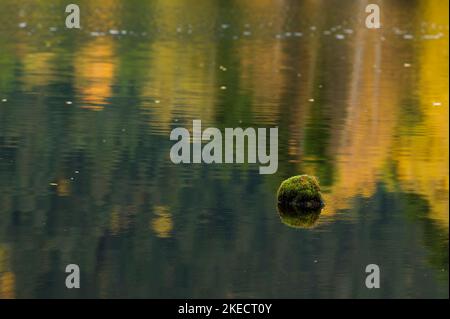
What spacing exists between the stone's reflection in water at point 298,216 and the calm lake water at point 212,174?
12 cm

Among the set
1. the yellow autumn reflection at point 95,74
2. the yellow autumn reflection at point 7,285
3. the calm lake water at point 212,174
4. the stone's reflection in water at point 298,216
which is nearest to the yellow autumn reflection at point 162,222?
the calm lake water at point 212,174

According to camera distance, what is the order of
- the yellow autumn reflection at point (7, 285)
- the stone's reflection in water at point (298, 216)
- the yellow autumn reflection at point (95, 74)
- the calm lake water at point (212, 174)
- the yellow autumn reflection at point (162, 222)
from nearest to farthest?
the yellow autumn reflection at point (7, 285)
the calm lake water at point (212, 174)
the yellow autumn reflection at point (162, 222)
the stone's reflection in water at point (298, 216)
the yellow autumn reflection at point (95, 74)

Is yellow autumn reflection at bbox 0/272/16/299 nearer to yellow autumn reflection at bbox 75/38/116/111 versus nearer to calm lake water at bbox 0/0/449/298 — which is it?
calm lake water at bbox 0/0/449/298

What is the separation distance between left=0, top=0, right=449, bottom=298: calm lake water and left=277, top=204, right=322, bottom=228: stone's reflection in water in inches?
4.7

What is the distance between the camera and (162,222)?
1538cm

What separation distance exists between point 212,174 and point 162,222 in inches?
103

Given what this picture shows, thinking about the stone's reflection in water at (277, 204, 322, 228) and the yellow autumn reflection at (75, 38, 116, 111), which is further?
the yellow autumn reflection at (75, 38, 116, 111)

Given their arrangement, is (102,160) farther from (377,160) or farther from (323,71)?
(323,71)

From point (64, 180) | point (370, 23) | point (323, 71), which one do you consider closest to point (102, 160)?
point (64, 180)

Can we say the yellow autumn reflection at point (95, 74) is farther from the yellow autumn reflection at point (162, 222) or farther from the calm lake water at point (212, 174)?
the yellow autumn reflection at point (162, 222)

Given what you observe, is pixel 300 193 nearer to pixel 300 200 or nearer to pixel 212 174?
pixel 300 200

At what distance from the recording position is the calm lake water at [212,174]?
13.7m

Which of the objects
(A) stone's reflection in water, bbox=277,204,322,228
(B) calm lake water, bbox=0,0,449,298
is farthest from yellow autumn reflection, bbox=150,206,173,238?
(A) stone's reflection in water, bbox=277,204,322,228

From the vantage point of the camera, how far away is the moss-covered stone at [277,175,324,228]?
1557 cm
